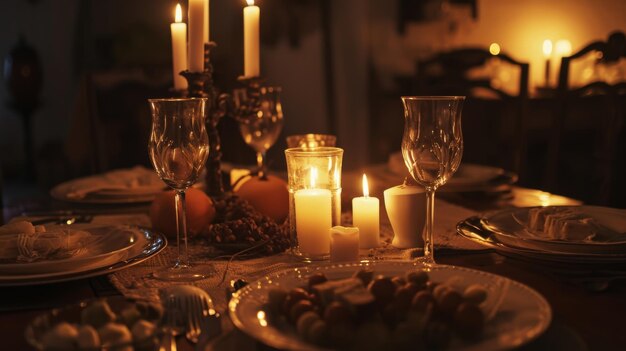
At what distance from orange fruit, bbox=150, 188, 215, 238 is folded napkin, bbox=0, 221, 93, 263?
190mm

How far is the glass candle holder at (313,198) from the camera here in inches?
39.2

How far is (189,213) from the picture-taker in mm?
1105

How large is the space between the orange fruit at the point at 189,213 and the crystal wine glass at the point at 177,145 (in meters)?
0.16

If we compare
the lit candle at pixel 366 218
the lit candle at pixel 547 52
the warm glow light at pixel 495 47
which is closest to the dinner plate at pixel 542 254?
the lit candle at pixel 366 218

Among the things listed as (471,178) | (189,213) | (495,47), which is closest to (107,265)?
(189,213)

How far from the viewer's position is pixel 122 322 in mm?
609

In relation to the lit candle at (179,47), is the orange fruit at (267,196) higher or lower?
lower

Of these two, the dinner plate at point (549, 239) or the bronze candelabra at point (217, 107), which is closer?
the dinner plate at point (549, 239)

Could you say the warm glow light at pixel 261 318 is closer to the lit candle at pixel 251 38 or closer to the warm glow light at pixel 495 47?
the lit candle at pixel 251 38

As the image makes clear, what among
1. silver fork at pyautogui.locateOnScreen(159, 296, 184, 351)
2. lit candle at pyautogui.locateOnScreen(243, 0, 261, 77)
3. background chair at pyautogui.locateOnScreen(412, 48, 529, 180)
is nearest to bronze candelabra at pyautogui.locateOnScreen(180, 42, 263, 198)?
lit candle at pyautogui.locateOnScreen(243, 0, 261, 77)

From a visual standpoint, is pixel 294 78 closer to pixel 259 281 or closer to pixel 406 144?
pixel 406 144

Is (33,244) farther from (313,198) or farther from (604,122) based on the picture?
(604,122)

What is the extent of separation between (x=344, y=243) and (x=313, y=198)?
3.8 inches

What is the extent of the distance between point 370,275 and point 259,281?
0.11 meters
